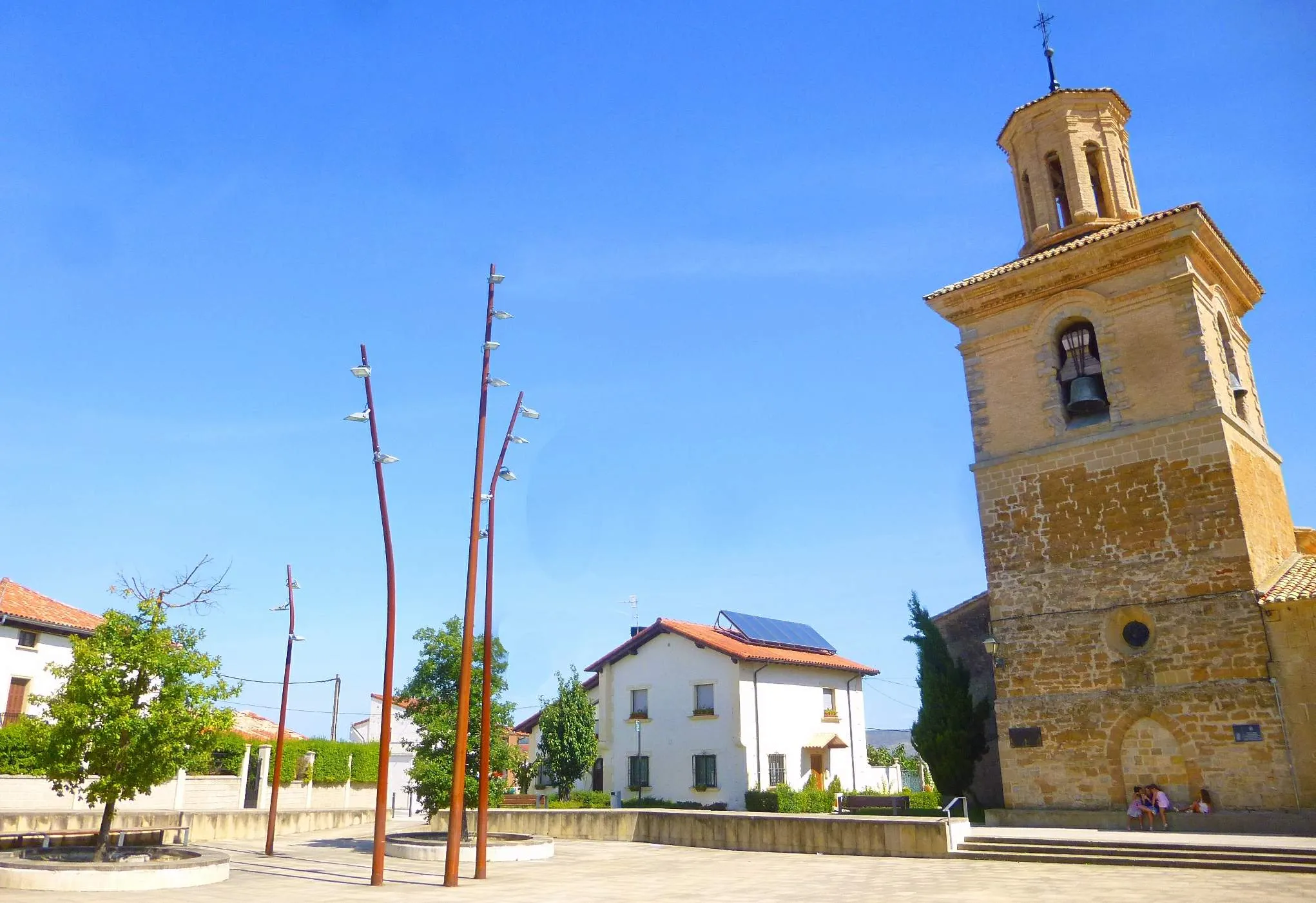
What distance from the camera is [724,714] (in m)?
33.8

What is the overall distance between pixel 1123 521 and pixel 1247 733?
183 inches

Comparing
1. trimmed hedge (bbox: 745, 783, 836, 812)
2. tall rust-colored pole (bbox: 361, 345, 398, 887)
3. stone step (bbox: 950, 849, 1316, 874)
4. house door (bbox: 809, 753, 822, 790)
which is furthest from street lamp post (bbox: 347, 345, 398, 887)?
house door (bbox: 809, 753, 822, 790)

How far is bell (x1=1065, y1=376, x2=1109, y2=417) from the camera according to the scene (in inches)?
775

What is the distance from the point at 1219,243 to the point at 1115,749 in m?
11.7

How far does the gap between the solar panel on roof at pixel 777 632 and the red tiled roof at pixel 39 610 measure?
2426 cm

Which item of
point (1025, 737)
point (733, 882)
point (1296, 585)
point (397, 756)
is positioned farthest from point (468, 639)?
point (397, 756)

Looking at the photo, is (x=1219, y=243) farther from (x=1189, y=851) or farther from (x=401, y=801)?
(x=401, y=801)

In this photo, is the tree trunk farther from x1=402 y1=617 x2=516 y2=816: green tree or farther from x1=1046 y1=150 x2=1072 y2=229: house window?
x1=1046 y1=150 x2=1072 y2=229: house window

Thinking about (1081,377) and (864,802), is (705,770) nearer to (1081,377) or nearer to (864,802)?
(864,802)

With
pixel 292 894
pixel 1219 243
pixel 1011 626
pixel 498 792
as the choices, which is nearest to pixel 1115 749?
pixel 1011 626

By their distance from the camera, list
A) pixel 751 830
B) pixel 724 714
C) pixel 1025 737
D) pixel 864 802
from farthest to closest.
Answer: pixel 724 714, pixel 864 802, pixel 751 830, pixel 1025 737

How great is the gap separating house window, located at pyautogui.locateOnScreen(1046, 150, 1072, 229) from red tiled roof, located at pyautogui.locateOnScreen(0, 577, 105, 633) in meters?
32.9

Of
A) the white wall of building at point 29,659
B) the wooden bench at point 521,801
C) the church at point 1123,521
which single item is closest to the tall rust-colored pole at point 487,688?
the church at point 1123,521

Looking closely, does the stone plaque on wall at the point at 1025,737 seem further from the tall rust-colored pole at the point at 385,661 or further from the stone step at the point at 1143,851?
the tall rust-colored pole at the point at 385,661
